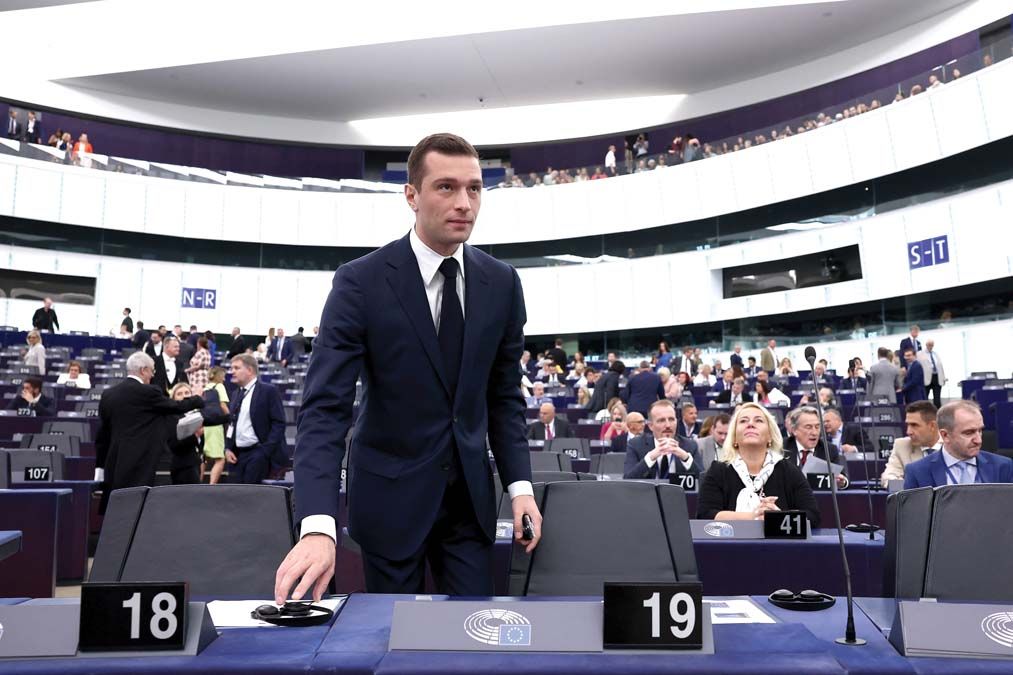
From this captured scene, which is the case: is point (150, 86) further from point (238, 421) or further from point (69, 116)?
point (238, 421)

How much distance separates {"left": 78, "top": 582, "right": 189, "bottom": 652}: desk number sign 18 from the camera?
4.14 ft

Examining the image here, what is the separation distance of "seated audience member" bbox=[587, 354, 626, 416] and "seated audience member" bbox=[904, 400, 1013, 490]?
7632 mm

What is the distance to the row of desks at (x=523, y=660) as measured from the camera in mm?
1158

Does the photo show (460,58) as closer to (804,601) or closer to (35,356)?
(35,356)

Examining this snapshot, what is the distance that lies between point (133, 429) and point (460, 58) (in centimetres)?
1832

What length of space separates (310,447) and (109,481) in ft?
14.4

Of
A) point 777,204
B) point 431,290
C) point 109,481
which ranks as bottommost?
point 109,481

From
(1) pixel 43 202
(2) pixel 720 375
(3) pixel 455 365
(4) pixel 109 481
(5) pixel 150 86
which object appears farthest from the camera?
(5) pixel 150 86

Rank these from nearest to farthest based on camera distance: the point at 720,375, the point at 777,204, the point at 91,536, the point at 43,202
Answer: the point at 91,536 < the point at 720,375 < the point at 777,204 < the point at 43,202

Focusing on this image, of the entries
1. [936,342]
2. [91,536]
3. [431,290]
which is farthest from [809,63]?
[431,290]

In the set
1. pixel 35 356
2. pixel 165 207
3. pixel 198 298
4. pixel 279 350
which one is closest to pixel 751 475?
pixel 35 356

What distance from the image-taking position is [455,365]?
201 centimetres

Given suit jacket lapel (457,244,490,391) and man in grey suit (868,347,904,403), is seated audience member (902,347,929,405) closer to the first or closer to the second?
man in grey suit (868,347,904,403)

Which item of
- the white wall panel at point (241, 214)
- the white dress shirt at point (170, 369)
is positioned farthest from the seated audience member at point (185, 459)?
the white wall panel at point (241, 214)
